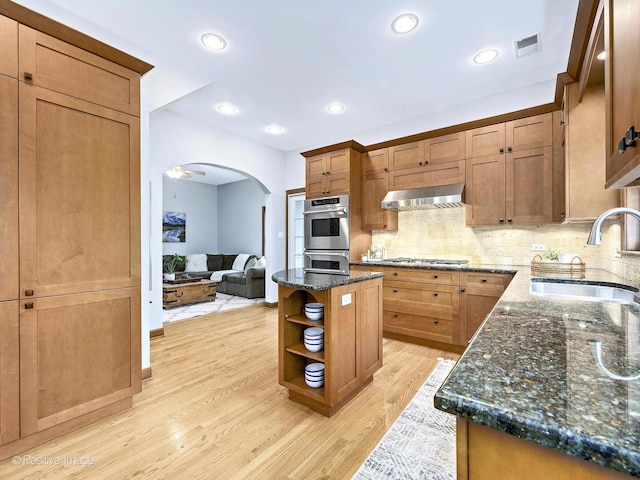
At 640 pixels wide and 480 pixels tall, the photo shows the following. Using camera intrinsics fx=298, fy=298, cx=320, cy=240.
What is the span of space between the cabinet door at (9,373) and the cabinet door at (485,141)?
4.05 m

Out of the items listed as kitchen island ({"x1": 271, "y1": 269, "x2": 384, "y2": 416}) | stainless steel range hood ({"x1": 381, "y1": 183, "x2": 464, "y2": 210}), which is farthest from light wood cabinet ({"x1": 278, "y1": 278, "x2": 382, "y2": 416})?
stainless steel range hood ({"x1": 381, "y1": 183, "x2": 464, "y2": 210})

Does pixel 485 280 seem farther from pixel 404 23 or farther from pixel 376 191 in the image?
pixel 404 23

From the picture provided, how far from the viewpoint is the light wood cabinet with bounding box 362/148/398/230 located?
4.01 m

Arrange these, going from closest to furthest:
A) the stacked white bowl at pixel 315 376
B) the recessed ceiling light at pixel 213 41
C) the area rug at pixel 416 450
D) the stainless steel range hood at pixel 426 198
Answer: the area rug at pixel 416 450, the stacked white bowl at pixel 315 376, the recessed ceiling light at pixel 213 41, the stainless steel range hood at pixel 426 198

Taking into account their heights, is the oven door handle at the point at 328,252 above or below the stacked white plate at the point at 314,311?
above

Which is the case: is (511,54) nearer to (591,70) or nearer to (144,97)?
(591,70)

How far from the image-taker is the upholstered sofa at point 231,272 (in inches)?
240

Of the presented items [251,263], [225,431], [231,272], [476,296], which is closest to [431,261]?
[476,296]

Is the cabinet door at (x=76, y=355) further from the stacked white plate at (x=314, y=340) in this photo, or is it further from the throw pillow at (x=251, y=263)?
the throw pillow at (x=251, y=263)

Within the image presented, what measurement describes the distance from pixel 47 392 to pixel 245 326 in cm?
249

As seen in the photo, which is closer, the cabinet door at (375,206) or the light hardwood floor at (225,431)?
the light hardwood floor at (225,431)

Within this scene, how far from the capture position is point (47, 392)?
5.79ft

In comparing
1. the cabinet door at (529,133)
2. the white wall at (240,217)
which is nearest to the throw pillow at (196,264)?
the white wall at (240,217)

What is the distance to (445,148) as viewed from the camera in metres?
3.52
